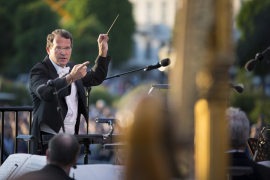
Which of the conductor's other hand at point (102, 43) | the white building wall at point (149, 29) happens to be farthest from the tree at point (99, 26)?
the conductor's other hand at point (102, 43)

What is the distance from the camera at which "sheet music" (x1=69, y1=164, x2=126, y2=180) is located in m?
2.83

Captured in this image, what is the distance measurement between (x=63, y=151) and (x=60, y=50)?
4.34 feet

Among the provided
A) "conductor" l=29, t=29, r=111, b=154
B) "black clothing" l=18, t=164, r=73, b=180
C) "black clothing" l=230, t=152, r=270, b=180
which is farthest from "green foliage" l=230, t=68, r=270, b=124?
"black clothing" l=18, t=164, r=73, b=180

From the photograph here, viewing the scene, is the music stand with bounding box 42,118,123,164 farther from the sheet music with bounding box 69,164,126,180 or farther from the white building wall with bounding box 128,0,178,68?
the white building wall with bounding box 128,0,178,68

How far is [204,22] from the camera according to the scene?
1.43 m

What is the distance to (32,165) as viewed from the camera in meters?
2.81

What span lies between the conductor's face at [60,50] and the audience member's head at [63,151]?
3.92 ft

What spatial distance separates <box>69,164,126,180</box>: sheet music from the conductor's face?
111 centimetres

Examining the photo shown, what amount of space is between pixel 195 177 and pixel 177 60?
448 millimetres

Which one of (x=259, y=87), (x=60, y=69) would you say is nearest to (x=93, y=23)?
(x=259, y=87)

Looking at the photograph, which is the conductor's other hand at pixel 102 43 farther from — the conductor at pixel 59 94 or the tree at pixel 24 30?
the tree at pixel 24 30

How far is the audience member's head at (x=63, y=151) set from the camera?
2459 mm

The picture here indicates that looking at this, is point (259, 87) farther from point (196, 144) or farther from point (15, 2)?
point (15, 2)

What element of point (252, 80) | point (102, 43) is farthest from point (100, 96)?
point (102, 43)
